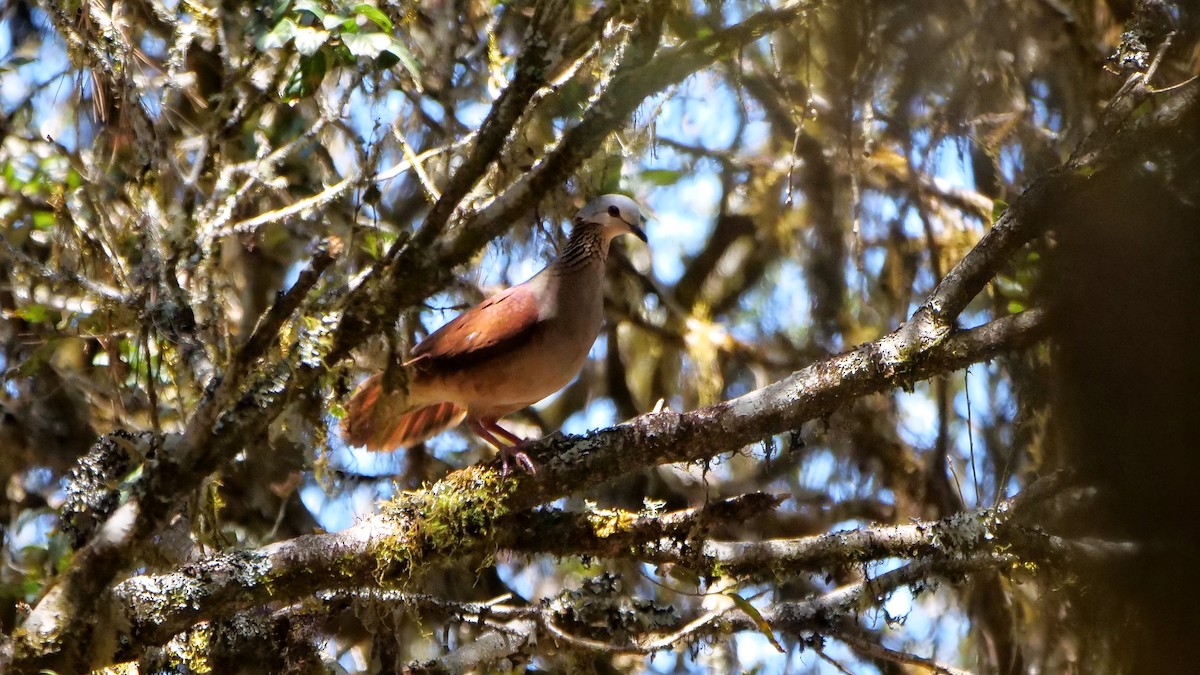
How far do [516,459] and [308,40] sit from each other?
1575 millimetres

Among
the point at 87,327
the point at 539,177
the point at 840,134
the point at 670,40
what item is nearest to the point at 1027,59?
the point at 840,134

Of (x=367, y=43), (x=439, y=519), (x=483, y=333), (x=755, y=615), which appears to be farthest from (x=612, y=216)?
(x=755, y=615)

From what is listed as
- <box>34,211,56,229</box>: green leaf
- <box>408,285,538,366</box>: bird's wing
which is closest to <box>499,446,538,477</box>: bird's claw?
<box>408,285,538,366</box>: bird's wing

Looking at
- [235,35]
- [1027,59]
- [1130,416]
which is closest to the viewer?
[1130,416]

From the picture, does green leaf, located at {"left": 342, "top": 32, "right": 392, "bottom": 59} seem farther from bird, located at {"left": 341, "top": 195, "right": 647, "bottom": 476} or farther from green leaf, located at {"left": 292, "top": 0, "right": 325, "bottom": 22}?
bird, located at {"left": 341, "top": 195, "right": 647, "bottom": 476}

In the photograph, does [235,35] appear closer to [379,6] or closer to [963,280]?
[379,6]

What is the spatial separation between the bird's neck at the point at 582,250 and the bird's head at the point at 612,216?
0.10ft

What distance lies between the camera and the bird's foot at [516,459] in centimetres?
373

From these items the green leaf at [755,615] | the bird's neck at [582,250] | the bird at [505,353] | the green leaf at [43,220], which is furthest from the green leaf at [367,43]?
the green leaf at [43,220]

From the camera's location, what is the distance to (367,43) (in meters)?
3.64

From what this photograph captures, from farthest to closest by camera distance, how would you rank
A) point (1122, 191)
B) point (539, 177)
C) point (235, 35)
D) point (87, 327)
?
1. point (235, 35)
2. point (87, 327)
3. point (539, 177)
4. point (1122, 191)

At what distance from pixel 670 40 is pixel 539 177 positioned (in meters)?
1.92

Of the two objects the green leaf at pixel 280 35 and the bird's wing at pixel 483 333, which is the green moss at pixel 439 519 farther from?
the green leaf at pixel 280 35

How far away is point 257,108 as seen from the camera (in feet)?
14.3
